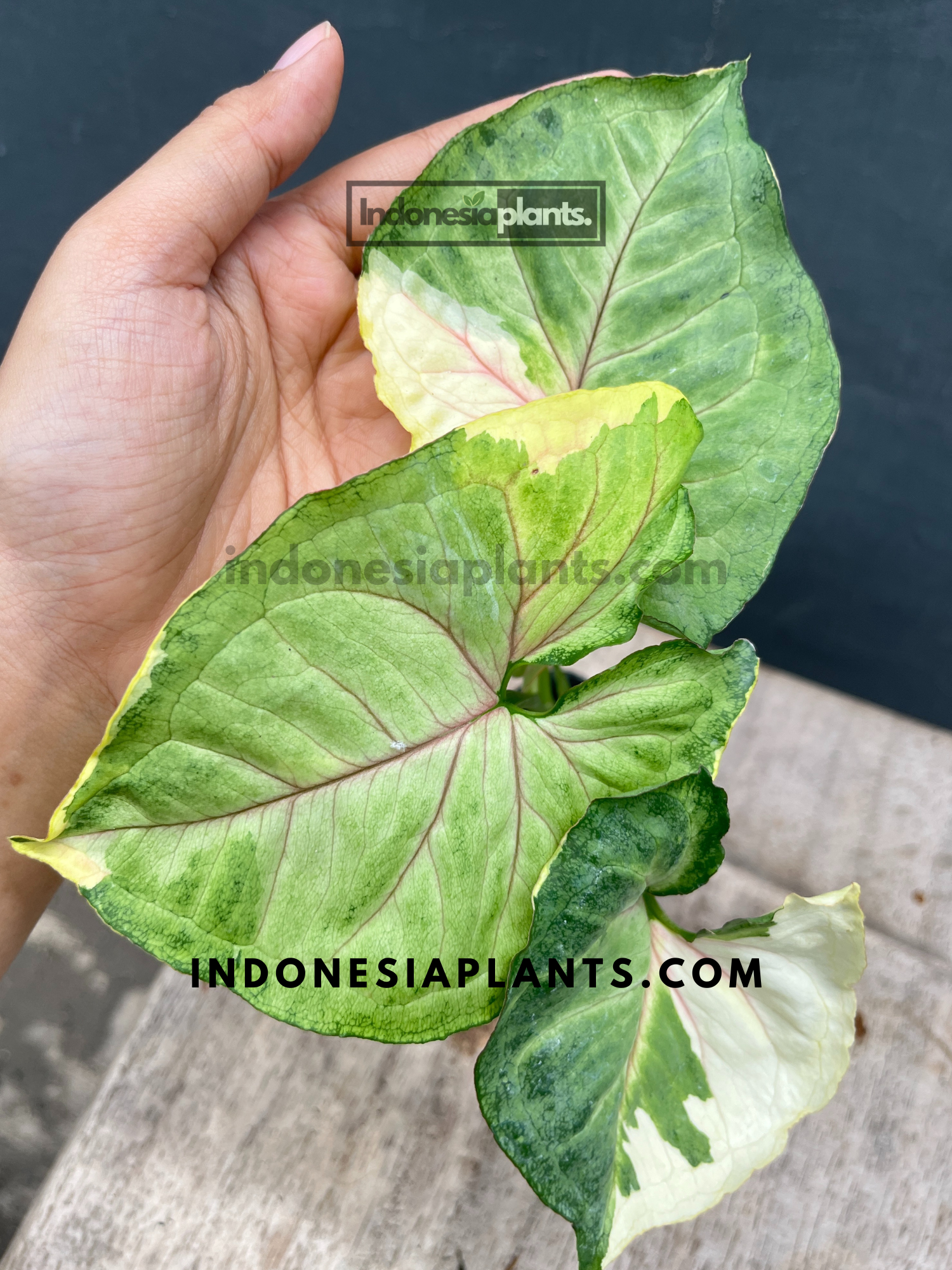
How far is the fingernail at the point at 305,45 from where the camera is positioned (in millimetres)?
741

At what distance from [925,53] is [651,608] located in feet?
2.67

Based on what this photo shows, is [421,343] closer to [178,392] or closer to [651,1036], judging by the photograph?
[178,392]

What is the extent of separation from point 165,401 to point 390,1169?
27.1 inches

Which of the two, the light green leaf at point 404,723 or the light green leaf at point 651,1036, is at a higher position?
the light green leaf at point 404,723

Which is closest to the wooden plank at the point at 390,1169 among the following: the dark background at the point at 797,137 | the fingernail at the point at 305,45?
the dark background at the point at 797,137

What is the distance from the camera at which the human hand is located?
712 millimetres

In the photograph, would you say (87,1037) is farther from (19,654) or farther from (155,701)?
(155,701)

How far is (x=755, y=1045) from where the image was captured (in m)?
0.60

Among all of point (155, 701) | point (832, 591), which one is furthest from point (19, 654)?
point (832, 591)

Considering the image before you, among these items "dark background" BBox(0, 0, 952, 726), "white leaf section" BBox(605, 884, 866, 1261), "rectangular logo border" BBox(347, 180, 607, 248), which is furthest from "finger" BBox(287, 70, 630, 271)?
"white leaf section" BBox(605, 884, 866, 1261)

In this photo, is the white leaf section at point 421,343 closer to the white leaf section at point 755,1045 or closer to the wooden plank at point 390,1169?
the white leaf section at point 755,1045

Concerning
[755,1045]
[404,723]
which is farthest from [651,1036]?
[404,723]

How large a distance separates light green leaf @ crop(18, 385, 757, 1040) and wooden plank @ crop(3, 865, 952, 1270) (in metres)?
0.41

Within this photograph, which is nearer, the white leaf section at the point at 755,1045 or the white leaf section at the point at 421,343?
the white leaf section at the point at 755,1045
